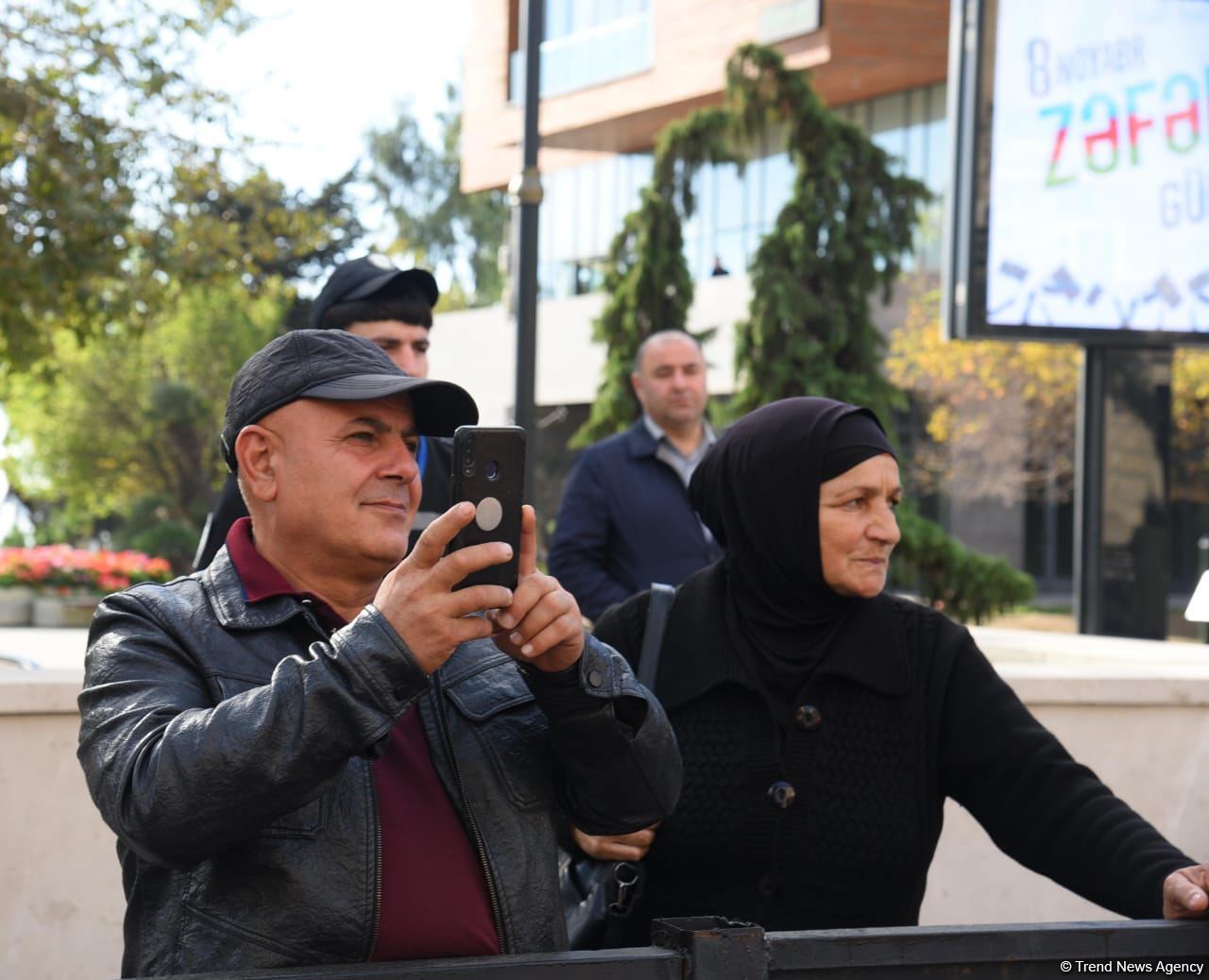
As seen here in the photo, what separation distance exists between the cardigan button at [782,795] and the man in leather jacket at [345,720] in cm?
72

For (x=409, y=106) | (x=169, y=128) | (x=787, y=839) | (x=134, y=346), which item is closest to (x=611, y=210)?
(x=134, y=346)

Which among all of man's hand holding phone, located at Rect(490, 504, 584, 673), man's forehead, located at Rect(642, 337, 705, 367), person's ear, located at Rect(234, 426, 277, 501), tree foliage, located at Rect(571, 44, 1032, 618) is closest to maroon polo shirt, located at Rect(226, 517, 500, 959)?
person's ear, located at Rect(234, 426, 277, 501)

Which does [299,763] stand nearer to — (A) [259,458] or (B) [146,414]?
(A) [259,458]

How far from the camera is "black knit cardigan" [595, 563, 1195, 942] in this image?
3324 mm

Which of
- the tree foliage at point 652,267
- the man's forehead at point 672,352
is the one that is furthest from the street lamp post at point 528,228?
the tree foliage at point 652,267

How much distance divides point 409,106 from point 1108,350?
5596 cm

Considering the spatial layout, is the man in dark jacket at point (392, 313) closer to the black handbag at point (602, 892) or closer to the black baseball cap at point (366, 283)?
the black baseball cap at point (366, 283)

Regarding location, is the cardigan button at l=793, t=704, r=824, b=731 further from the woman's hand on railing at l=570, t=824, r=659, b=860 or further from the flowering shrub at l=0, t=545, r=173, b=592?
the flowering shrub at l=0, t=545, r=173, b=592

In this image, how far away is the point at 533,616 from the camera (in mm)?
2293

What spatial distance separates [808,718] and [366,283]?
2163 mm

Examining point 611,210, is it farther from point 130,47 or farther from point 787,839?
point 787,839

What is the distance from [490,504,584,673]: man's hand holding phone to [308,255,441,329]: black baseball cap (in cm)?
267

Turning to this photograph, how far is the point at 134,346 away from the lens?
129 ft

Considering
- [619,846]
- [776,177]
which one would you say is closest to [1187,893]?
[619,846]
